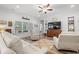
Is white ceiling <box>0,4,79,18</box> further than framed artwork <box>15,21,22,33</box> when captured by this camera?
No

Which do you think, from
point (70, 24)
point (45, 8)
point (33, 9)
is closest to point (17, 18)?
point (33, 9)

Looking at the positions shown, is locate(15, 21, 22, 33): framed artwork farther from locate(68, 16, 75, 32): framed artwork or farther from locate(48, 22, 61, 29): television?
locate(68, 16, 75, 32): framed artwork

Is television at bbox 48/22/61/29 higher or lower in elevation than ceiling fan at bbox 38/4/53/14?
lower

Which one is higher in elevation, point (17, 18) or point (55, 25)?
point (17, 18)

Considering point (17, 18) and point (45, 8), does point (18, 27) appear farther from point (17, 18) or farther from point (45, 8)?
point (45, 8)

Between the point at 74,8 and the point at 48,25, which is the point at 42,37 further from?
the point at 74,8

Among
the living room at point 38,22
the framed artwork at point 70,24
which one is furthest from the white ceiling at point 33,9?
the framed artwork at point 70,24

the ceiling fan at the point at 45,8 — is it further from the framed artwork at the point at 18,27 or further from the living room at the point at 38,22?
the framed artwork at the point at 18,27

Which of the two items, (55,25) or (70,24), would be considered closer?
(70,24)

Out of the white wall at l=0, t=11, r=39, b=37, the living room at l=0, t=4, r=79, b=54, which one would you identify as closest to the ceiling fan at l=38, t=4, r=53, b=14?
the living room at l=0, t=4, r=79, b=54

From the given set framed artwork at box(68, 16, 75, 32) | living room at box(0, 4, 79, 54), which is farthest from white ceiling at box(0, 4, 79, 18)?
framed artwork at box(68, 16, 75, 32)
